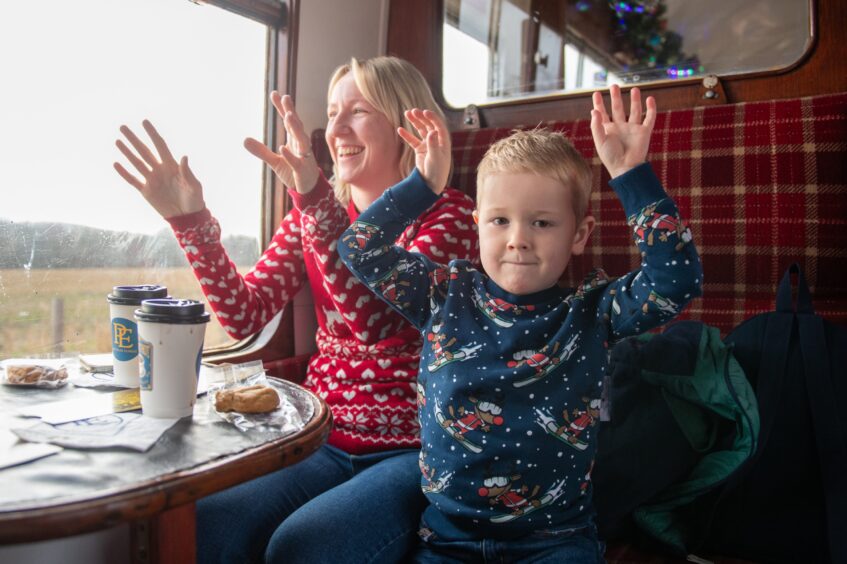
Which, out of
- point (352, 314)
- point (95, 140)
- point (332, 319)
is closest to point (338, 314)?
point (332, 319)

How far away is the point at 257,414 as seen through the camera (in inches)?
47.0

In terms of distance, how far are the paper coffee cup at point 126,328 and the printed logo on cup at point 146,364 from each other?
0.75 ft

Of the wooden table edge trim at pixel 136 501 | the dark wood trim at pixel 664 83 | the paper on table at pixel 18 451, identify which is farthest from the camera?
the dark wood trim at pixel 664 83

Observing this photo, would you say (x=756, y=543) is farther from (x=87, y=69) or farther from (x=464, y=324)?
(x=87, y=69)

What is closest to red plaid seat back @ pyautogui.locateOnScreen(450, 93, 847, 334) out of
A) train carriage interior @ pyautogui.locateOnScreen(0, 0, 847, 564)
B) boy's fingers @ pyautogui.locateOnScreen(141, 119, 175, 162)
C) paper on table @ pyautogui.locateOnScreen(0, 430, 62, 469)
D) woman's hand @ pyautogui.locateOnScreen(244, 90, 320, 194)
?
train carriage interior @ pyautogui.locateOnScreen(0, 0, 847, 564)

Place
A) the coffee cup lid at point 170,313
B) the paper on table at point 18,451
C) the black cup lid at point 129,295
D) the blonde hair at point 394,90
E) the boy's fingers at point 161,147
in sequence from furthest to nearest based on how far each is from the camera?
the blonde hair at point 394,90 → the boy's fingers at point 161,147 → the black cup lid at point 129,295 → the coffee cup lid at point 170,313 → the paper on table at point 18,451

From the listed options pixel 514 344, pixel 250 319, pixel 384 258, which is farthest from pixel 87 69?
pixel 514 344

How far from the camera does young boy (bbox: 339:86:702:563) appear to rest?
1234 mm

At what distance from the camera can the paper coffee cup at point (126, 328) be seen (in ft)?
4.35

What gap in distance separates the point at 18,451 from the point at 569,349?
90 cm

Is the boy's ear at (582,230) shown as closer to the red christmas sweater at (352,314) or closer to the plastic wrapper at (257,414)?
the red christmas sweater at (352,314)

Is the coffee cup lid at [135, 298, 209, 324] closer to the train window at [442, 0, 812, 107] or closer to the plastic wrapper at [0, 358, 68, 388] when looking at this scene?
the plastic wrapper at [0, 358, 68, 388]

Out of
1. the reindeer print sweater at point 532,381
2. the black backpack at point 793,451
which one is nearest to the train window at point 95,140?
the reindeer print sweater at point 532,381

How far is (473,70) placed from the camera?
99.9 inches
